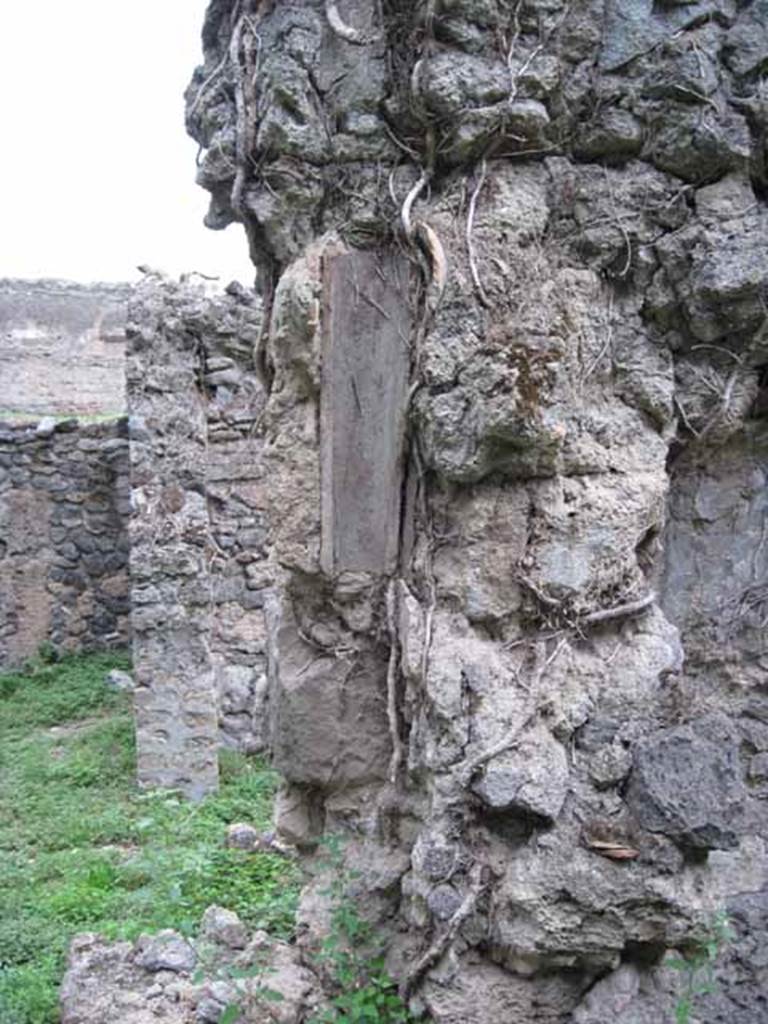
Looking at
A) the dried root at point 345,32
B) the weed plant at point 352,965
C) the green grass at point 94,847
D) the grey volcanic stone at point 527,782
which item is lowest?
the green grass at point 94,847

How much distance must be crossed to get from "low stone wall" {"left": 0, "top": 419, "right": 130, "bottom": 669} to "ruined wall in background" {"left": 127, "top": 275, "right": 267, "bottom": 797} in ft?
8.34

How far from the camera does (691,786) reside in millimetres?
2205

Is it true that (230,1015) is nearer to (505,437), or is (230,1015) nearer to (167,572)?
(505,437)

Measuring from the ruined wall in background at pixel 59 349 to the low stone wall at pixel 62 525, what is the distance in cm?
655

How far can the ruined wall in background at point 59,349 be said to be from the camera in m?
15.6

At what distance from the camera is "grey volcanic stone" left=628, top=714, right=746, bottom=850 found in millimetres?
2164

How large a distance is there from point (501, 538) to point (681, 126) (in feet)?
3.69

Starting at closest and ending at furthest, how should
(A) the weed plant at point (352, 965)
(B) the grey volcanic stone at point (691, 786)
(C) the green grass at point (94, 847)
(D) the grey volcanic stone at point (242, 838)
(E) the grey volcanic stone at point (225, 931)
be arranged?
(B) the grey volcanic stone at point (691, 786), (A) the weed plant at point (352, 965), (E) the grey volcanic stone at point (225, 931), (C) the green grass at point (94, 847), (D) the grey volcanic stone at point (242, 838)

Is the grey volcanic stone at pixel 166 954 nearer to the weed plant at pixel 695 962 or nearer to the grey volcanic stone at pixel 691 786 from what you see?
the weed plant at pixel 695 962

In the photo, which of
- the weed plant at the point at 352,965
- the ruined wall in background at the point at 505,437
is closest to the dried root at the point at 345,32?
the ruined wall in background at the point at 505,437

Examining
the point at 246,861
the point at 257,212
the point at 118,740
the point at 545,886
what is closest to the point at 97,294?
the point at 118,740

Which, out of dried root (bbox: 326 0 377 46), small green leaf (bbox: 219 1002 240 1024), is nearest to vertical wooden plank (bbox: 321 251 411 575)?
dried root (bbox: 326 0 377 46)

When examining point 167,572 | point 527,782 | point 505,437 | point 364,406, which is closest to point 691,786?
point 527,782

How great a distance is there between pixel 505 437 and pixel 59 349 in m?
14.7
